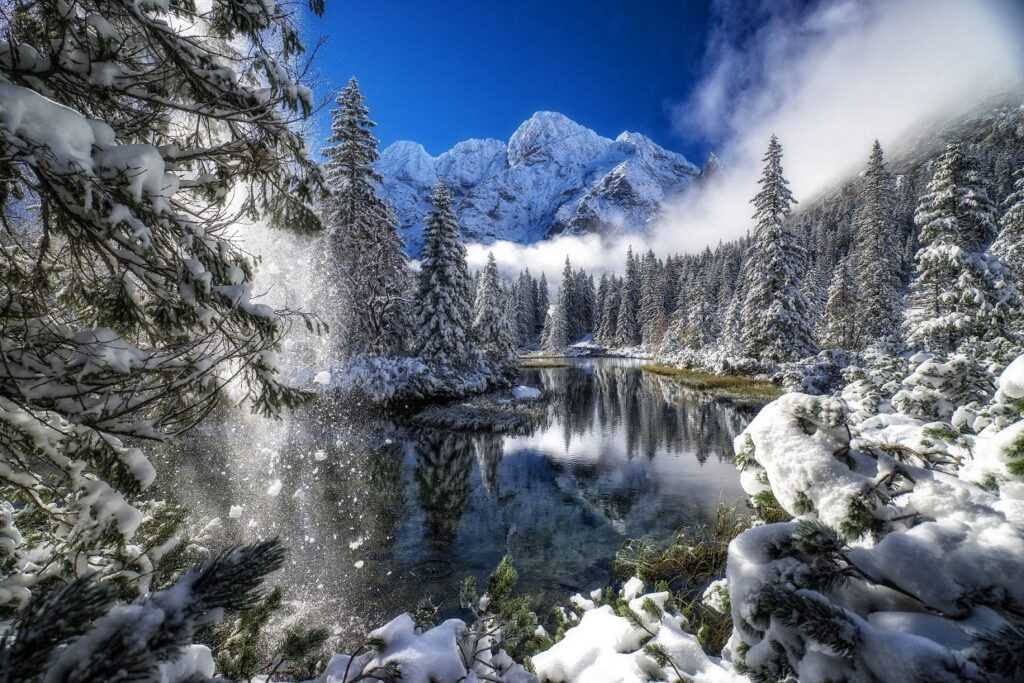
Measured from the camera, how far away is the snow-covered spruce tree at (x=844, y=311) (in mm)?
38525

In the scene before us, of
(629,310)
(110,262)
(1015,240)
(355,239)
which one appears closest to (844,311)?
(1015,240)

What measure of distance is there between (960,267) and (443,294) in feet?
80.6

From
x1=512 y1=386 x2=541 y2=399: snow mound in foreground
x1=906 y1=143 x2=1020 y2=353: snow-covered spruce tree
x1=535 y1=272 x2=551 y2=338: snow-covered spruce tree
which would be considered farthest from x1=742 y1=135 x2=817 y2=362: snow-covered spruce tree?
x1=535 y1=272 x2=551 y2=338: snow-covered spruce tree

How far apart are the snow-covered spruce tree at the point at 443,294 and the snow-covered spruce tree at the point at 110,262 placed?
919 inches

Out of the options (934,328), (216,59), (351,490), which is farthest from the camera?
(934,328)

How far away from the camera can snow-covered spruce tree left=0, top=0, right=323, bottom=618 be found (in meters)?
2.16

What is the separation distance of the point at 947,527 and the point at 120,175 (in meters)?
4.06

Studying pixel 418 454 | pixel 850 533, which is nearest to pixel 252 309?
pixel 850 533

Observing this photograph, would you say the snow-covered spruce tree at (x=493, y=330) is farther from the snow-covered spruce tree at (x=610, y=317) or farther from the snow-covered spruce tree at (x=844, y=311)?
the snow-covered spruce tree at (x=610, y=317)

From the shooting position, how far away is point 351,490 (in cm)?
1123

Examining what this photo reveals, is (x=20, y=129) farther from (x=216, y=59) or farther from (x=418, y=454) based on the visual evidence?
(x=418, y=454)

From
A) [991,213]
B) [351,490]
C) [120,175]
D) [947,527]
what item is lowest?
[351,490]

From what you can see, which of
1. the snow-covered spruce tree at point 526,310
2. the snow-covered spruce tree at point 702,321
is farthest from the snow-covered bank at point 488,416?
the snow-covered spruce tree at point 526,310

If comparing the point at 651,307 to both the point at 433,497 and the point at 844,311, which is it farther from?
the point at 433,497
